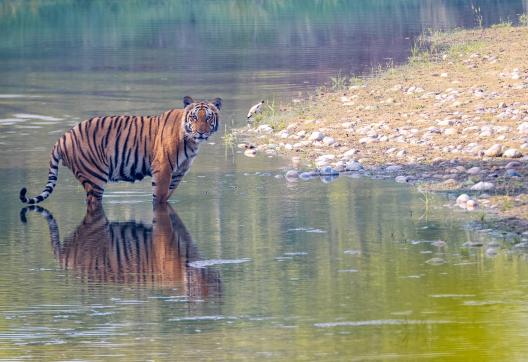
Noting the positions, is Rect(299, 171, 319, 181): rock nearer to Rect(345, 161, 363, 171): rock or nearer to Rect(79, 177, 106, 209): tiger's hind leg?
Rect(345, 161, 363, 171): rock

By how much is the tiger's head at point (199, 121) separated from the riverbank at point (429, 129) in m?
1.24

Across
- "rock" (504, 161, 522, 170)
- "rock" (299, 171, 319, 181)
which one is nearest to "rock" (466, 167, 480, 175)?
"rock" (504, 161, 522, 170)

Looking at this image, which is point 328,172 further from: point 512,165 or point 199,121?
point 512,165

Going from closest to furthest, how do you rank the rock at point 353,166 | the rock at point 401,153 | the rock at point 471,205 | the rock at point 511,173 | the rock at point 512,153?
the rock at point 471,205 < the rock at point 511,173 < the rock at point 512,153 < the rock at point 353,166 < the rock at point 401,153

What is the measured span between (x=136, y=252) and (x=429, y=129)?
5420 millimetres

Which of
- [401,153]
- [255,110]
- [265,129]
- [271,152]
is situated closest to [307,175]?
[401,153]

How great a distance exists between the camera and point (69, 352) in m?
7.72

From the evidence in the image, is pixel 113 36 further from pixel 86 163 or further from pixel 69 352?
pixel 69 352

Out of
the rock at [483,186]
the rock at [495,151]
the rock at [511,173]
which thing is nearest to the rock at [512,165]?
the rock at [511,173]

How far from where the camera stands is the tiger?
12609 millimetres

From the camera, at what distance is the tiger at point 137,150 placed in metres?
12.6

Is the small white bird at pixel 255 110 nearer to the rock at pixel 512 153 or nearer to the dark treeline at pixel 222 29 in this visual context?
the rock at pixel 512 153

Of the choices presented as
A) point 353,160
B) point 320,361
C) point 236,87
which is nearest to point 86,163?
point 353,160

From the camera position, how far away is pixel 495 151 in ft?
44.0
